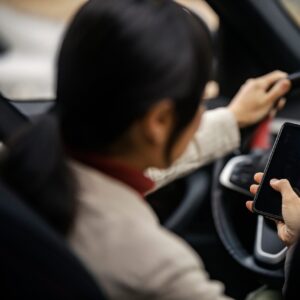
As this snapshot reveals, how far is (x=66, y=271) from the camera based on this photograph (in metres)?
0.76

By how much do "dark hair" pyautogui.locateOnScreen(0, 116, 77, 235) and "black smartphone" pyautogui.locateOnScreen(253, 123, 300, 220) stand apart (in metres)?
0.50

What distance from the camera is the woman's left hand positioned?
1402mm

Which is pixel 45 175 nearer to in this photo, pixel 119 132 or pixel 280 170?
pixel 119 132

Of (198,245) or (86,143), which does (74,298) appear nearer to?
(86,143)

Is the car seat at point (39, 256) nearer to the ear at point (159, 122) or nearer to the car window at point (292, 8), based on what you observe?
the ear at point (159, 122)

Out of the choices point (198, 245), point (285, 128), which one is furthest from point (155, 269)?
point (198, 245)

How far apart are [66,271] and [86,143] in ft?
0.55

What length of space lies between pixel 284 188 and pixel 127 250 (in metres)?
0.47

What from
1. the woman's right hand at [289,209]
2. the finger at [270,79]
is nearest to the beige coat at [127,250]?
the woman's right hand at [289,209]

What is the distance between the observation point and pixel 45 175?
773 mm

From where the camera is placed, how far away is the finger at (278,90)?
1.40 metres

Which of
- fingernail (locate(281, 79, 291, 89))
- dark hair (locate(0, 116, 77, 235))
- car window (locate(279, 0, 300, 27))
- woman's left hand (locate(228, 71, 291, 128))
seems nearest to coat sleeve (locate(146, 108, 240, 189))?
woman's left hand (locate(228, 71, 291, 128))

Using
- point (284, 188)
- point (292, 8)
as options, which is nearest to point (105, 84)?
point (284, 188)

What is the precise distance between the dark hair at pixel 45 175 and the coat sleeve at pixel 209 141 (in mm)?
603
